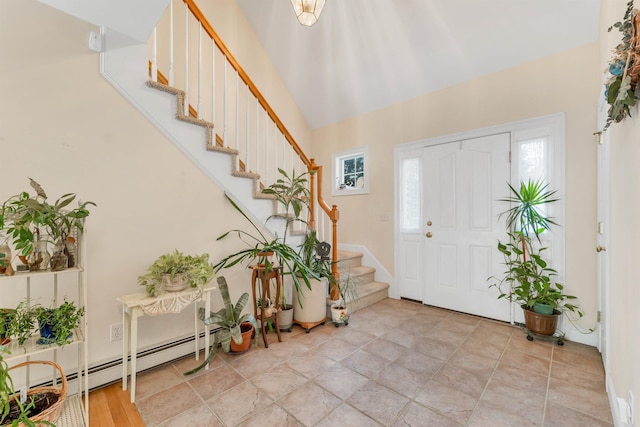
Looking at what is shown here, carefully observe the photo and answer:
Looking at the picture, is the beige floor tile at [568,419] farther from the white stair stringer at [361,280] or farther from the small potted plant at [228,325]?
the small potted plant at [228,325]

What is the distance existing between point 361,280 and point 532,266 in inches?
76.5

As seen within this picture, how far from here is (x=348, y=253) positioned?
4328mm

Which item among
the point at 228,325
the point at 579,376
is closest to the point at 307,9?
the point at 228,325

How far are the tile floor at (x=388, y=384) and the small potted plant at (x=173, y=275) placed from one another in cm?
69

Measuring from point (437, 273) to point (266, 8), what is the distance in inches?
172

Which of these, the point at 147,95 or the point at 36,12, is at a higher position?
the point at 36,12

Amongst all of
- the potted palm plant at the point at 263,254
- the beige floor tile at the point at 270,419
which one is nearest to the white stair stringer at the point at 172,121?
the potted palm plant at the point at 263,254

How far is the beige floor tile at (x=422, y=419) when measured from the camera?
5.18 feet

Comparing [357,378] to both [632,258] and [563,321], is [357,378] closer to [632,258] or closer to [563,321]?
[632,258]

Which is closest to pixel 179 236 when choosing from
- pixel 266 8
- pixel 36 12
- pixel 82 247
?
pixel 82 247

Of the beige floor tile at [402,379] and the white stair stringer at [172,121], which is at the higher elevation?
the white stair stringer at [172,121]

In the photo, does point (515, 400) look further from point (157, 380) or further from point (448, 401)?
point (157, 380)

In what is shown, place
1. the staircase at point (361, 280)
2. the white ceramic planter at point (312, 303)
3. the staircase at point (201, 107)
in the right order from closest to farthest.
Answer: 1. the staircase at point (201, 107)
2. the white ceramic planter at point (312, 303)
3. the staircase at point (361, 280)

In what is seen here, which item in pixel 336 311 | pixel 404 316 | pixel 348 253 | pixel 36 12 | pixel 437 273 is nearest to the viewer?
pixel 36 12
